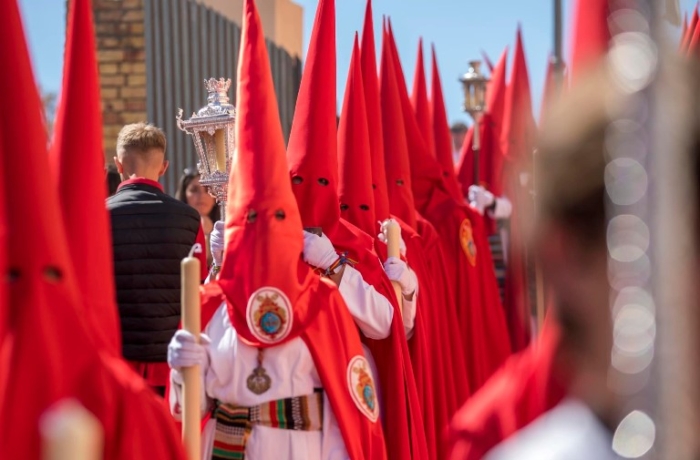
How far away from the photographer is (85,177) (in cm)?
280

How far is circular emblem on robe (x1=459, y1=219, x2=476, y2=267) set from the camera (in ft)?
24.1

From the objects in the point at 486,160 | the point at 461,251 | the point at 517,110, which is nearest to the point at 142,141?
the point at 461,251

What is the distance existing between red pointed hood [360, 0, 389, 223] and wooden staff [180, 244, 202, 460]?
100 inches

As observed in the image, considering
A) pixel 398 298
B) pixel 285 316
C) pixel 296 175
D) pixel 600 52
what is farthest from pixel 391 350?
pixel 600 52

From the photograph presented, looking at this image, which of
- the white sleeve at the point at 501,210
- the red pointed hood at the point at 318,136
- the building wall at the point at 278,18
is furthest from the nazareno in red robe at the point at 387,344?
the building wall at the point at 278,18

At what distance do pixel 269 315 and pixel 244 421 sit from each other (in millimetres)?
339

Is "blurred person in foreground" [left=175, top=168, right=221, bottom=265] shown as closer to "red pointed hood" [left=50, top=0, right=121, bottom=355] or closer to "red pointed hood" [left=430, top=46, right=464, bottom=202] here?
"red pointed hood" [left=430, top=46, right=464, bottom=202]

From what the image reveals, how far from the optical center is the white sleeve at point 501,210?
877cm

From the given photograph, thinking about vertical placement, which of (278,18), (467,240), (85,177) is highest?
(278,18)

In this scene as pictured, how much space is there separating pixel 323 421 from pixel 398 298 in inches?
46.1

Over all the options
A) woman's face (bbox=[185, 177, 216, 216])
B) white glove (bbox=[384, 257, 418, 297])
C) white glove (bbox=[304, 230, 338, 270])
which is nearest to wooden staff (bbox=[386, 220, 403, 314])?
white glove (bbox=[384, 257, 418, 297])

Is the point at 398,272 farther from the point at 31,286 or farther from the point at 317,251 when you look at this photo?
the point at 31,286

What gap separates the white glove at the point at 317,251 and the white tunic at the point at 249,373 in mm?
567

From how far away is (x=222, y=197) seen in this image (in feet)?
15.0
